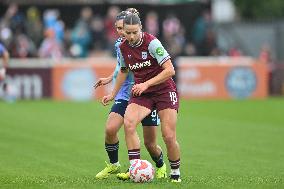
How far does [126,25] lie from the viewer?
1116 cm

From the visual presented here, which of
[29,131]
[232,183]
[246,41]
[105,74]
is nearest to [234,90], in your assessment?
[105,74]

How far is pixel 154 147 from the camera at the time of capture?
12.1 meters

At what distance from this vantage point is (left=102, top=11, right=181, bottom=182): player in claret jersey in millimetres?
11211

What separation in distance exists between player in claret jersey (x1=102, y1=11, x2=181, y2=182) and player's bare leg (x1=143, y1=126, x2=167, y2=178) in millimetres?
479

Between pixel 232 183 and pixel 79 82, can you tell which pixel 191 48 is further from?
pixel 232 183

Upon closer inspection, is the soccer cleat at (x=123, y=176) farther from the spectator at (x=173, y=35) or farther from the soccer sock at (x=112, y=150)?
the spectator at (x=173, y=35)

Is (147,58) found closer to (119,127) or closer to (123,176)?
(119,127)

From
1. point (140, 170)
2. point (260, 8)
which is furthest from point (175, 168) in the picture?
point (260, 8)

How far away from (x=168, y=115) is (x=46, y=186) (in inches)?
69.7

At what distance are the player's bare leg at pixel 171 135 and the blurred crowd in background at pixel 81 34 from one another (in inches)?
791

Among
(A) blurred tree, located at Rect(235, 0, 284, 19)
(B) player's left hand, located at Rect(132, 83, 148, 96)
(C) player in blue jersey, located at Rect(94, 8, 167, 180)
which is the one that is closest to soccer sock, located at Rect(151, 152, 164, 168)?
(C) player in blue jersey, located at Rect(94, 8, 167, 180)

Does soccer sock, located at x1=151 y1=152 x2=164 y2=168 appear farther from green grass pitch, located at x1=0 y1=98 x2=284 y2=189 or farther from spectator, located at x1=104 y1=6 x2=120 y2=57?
spectator, located at x1=104 y1=6 x2=120 y2=57

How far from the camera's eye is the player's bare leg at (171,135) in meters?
11.2

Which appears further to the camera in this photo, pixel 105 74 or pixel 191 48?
pixel 191 48
